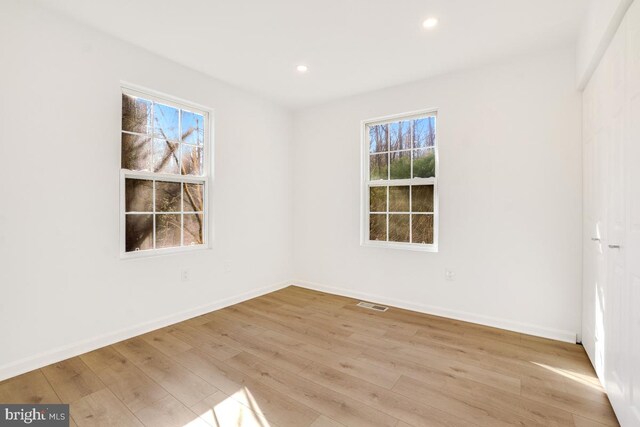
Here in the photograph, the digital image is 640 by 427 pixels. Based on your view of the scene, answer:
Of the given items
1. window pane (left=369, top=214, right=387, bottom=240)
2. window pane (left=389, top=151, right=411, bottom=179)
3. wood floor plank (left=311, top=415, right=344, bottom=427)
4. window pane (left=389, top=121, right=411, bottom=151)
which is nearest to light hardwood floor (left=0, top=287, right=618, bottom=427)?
wood floor plank (left=311, top=415, right=344, bottom=427)

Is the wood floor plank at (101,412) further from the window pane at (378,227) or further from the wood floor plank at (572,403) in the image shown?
the window pane at (378,227)

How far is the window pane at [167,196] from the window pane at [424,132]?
276 centimetres

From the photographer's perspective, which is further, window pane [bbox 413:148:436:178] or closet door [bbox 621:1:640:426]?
window pane [bbox 413:148:436:178]

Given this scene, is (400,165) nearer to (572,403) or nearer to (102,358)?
(572,403)

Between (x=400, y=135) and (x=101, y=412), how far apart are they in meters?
3.67

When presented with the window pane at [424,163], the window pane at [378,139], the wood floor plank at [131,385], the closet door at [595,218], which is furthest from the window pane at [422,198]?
the wood floor plank at [131,385]

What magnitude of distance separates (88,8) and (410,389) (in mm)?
3597

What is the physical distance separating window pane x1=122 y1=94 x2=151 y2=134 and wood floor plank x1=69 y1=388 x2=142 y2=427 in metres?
2.17

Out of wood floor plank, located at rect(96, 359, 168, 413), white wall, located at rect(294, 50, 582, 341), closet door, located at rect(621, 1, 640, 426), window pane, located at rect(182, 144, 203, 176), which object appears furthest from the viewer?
window pane, located at rect(182, 144, 203, 176)

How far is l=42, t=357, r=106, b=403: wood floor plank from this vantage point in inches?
75.4

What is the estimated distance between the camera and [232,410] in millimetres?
1777

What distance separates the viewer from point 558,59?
2.71 m

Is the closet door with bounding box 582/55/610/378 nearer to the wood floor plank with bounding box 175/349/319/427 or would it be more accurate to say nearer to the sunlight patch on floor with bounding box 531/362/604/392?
the sunlight patch on floor with bounding box 531/362/604/392

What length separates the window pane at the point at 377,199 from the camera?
3.83 meters
